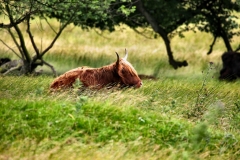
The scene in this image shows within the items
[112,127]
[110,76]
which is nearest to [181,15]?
[110,76]

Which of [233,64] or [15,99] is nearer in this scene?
[15,99]

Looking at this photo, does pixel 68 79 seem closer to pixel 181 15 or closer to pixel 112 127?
pixel 112 127

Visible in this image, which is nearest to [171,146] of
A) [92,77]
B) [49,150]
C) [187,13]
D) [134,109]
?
[134,109]

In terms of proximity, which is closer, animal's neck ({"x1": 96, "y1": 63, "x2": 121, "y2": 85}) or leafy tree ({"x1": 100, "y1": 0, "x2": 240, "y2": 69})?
animal's neck ({"x1": 96, "y1": 63, "x2": 121, "y2": 85})

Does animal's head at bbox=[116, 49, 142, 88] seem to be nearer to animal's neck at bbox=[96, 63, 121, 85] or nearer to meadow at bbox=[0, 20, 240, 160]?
animal's neck at bbox=[96, 63, 121, 85]

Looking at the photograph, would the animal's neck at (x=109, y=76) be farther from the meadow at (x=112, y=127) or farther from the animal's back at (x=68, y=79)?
the animal's back at (x=68, y=79)

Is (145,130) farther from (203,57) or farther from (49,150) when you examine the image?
(203,57)

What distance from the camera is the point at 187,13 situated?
1026 inches

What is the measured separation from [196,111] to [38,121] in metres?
3.78

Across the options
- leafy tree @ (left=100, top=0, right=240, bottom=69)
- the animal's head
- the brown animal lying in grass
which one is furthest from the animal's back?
leafy tree @ (left=100, top=0, right=240, bottom=69)

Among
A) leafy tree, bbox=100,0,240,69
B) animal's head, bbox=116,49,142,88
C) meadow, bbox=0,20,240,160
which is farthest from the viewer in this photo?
leafy tree, bbox=100,0,240,69

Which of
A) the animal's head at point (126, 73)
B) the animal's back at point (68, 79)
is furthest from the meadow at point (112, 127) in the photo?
the animal's back at point (68, 79)

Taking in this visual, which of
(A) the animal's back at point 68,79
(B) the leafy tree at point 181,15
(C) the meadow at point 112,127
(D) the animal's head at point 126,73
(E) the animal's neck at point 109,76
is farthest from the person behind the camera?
(B) the leafy tree at point 181,15

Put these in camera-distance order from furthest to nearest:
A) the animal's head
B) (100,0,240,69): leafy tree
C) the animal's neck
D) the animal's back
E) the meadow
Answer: (100,0,240,69): leafy tree → the animal's back → the animal's neck → the animal's head → the meadow
